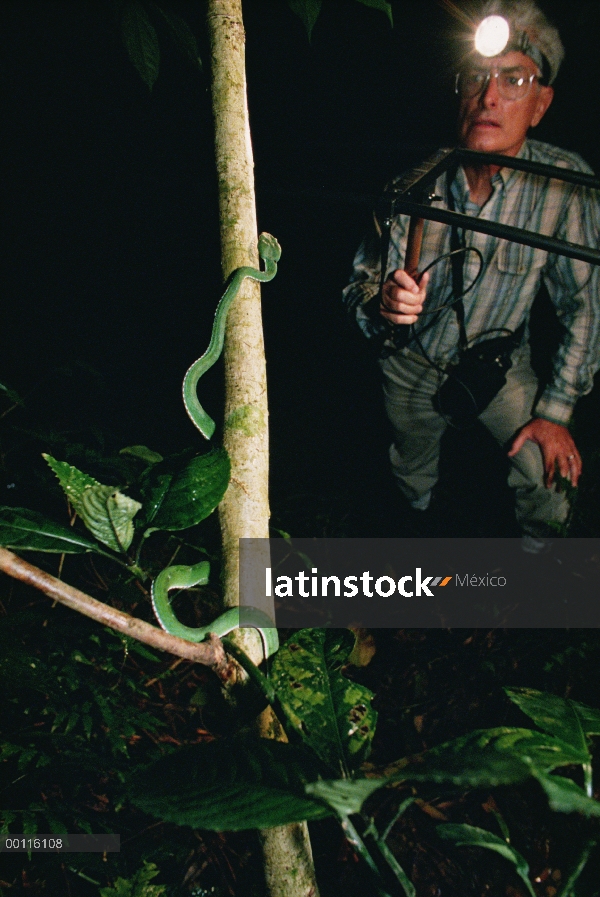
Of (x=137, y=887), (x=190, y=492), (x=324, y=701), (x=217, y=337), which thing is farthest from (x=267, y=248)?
(x=137, y=887)

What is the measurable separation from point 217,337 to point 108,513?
0.41 metres

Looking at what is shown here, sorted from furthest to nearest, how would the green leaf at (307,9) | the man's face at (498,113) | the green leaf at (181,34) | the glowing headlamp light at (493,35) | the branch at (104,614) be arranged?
the man's face at (498,113), the glowing headlamp light at (493,35), the green leaf at (181,34), the green leaf at (307,9), the branch at (104,614)

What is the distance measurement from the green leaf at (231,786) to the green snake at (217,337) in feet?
1.71

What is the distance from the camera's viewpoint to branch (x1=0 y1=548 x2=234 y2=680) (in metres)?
0.52

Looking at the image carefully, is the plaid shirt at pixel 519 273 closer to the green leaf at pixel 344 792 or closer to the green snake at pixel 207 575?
the green snake at pixel 207 575

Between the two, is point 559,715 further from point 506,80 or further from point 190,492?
point 506,80

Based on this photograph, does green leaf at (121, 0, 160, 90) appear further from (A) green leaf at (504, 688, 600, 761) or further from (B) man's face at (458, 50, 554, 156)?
(B) man's face at (458, 50, 554, 156)

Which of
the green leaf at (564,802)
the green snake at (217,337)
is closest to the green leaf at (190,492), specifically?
the green snake at (217,337)

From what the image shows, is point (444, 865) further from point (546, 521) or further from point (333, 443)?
point (333, 443)

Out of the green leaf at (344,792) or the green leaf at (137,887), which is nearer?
the green leaf at (344,792)

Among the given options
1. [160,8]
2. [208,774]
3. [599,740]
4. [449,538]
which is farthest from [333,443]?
[208,774]

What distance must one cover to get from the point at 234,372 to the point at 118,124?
2813 mm

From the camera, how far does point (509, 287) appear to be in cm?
223

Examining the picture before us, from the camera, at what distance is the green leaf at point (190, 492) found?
640mm
